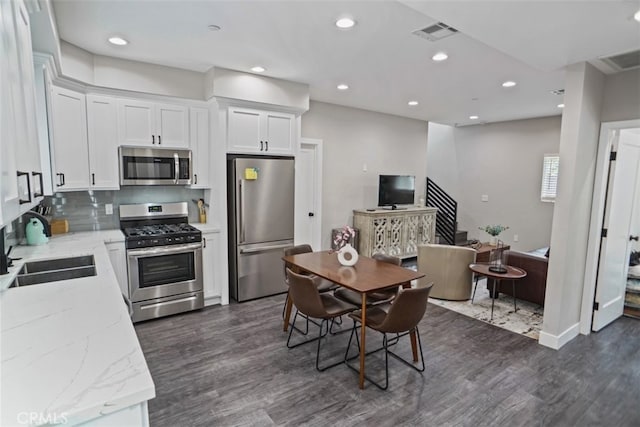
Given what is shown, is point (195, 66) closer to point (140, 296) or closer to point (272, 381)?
point (140, 296)

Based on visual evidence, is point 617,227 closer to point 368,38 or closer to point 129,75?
point 368,38

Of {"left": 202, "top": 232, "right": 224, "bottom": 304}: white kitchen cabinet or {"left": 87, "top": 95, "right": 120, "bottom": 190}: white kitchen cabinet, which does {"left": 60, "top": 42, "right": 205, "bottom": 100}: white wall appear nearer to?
{"left": 87, "top": 95, "right": 120, "bottom": 190}: white kitchen cabinet

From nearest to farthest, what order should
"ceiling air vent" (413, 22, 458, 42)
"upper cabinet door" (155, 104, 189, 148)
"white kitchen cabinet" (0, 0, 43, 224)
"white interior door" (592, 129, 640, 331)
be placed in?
"white kitchen cabinet" (0, 0, 43, 224)
"ceiling air vent" (413, 22, 458, 42)
"white interior door" (592, 129, 640, 331)
"upper cabinet door" (155, 104, 189, 148)

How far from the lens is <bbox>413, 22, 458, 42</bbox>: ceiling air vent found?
9.02 ft

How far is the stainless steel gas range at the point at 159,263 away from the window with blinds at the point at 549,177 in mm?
6419

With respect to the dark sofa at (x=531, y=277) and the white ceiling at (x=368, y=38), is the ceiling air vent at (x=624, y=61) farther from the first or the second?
the dark sofa at (x=531, y=277)

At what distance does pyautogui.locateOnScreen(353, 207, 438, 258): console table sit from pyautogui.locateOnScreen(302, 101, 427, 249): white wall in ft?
1.28

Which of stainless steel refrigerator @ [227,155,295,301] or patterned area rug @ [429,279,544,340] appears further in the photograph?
stainless steel refrigerator @ [227,155,295,301]

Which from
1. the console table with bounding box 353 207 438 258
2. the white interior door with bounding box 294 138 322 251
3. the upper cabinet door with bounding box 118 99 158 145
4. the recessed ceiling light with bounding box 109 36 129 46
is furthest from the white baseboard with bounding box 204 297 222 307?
the recessed ceiling light with bounding box 109 36 129 46

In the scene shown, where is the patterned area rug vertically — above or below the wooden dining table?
below

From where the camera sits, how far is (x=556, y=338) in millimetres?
3244

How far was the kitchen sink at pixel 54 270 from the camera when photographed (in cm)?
236

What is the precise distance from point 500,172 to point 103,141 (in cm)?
724

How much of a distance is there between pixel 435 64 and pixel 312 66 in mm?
1310
